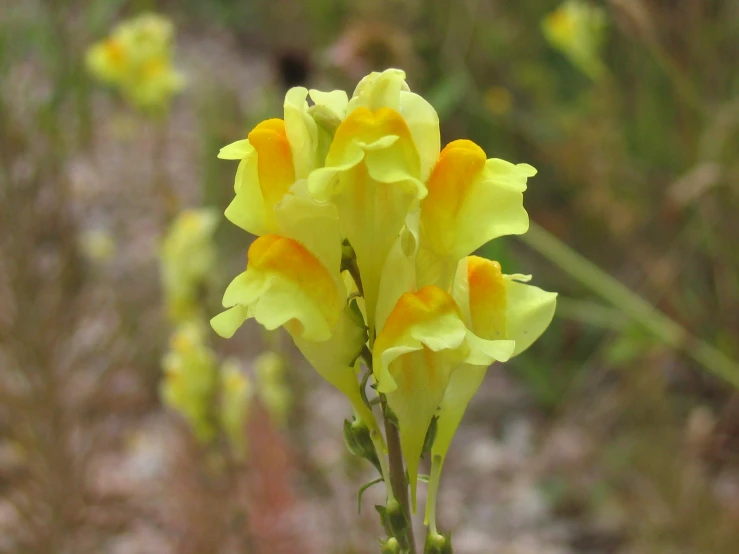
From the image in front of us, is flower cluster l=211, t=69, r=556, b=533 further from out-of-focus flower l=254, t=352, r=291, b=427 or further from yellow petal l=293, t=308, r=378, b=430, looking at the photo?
out-of-focus flower l=254, t=352, r=291, b=427

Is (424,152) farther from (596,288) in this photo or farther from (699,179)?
(699,179)

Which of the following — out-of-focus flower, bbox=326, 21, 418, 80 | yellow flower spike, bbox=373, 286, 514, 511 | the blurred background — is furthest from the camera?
out-of-focus flower, bbox=326, 21, 418, 80

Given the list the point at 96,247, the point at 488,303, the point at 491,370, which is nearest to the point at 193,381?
the point at 488,303

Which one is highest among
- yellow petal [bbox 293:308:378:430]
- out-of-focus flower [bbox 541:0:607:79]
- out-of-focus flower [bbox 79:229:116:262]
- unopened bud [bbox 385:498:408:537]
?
out-of-focus flower [bbox 79:229:116:262]

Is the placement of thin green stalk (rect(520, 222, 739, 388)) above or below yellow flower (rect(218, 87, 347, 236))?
above

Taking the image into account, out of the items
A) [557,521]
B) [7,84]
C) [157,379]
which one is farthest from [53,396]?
[557,521]

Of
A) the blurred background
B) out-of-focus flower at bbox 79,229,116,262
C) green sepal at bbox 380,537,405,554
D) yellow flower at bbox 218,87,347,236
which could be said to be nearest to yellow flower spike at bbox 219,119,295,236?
yellow flower at bbox 218,87,347,236

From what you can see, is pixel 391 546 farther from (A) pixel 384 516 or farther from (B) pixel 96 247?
(B) pixel 96 247

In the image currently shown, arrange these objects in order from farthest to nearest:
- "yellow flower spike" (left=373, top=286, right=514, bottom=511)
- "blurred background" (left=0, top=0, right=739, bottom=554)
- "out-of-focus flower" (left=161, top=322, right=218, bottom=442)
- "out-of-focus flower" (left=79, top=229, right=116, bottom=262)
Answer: "out-of-focus flower" (left=79, top=229, right=116, bottom=262)
"blurred background" (left=0, top=0, right=739, bottom=554)
"out-of-focus flower" (left=161, top=322, right=218, bottom=442)
"yellow flower spike" (left=373, top=286, right=514, bottom=511)
